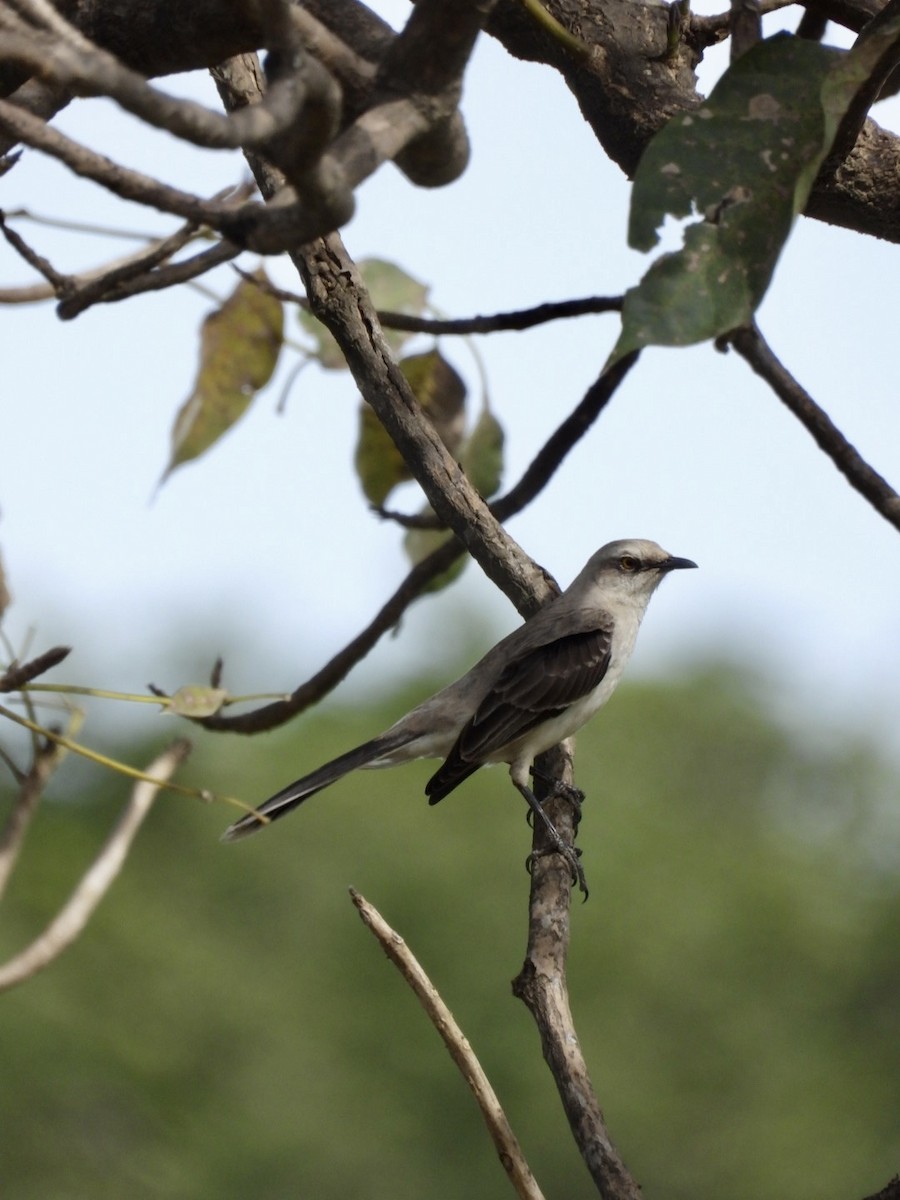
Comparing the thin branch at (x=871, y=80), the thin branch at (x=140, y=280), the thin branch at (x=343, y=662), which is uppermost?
the thin branch at (x=140, y=280)

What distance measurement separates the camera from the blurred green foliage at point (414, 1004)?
9703 mm

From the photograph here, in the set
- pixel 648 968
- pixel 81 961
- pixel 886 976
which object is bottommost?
pixel 886 976

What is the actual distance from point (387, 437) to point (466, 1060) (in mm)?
2373

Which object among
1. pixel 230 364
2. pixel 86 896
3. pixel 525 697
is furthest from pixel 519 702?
pixel 86 896

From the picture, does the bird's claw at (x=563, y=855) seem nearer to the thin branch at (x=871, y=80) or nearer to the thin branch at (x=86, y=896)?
the thin branch at (x=86, y=896)

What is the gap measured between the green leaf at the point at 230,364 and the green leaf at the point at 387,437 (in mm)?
387

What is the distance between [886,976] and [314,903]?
5.02 metres

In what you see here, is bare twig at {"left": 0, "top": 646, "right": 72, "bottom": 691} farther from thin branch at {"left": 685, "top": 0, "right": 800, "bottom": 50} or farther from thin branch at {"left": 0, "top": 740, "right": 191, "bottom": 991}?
thin branch at {"left": 685, "top": 0, "right": 800, "bottom": 50}

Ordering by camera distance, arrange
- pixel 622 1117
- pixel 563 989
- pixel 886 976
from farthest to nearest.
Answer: pixel 886 976 < pixel 622 1117 < pixel 563 989

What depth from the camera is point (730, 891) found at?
11633 millimetres

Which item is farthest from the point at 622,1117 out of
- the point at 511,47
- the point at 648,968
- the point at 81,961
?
the point at 511,47

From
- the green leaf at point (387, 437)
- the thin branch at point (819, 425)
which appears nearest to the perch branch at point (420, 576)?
the green leaf at point (387, 437)

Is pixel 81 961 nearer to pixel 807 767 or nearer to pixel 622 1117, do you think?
pixel 622 1117

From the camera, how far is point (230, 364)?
4281 mm
